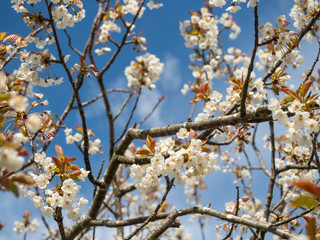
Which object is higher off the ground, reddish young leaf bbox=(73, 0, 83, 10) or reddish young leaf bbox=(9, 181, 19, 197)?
reddish young leaf bbox=(73, 0, 83, 10)

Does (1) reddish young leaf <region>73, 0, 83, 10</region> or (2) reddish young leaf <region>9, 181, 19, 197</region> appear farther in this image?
(1) reddish young leaf <region>73, 0, 83, 10</region>

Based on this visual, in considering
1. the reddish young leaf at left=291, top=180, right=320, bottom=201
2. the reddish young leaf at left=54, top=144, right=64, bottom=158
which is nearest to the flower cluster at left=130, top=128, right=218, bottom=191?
the reddish young leaf at left=54, top=144, right=64, bottom=158

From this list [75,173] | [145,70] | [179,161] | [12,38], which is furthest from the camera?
[145,70]

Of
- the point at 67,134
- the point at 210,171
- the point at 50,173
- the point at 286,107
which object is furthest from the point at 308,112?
the point at 67,134

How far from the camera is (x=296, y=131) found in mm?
1838

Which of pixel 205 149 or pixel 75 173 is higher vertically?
pixel 205 149

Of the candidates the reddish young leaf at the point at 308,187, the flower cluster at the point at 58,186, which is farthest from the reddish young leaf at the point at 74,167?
the reddish young leaf at the point at 308,187

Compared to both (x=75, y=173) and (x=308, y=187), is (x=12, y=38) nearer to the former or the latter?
(x=75, y=173)

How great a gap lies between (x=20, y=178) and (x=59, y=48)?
146cm

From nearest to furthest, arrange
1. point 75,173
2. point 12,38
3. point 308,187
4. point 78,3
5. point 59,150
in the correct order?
point 308,187, point 75,173, point 59,150, point 12,38, point 78,3

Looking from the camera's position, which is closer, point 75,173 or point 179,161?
point 179,161

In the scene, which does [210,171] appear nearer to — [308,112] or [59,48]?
[308,112]

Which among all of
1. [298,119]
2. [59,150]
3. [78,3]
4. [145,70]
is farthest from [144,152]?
[145,70]

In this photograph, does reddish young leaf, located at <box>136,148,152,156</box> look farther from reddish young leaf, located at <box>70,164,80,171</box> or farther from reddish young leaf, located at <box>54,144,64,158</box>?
reddish young leaf, located at <box>54,144,64,158</box>
